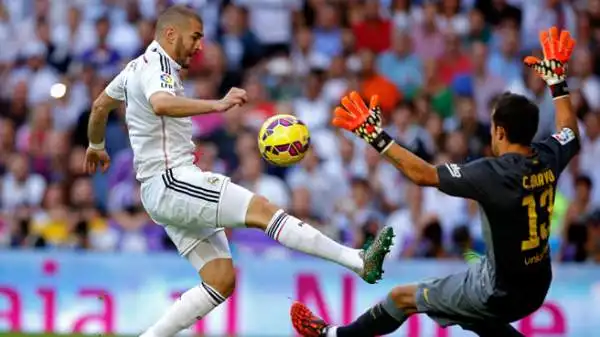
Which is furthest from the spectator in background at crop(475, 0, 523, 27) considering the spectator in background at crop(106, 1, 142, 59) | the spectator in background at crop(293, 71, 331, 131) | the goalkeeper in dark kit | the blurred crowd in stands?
the goalkeeper in dark kit

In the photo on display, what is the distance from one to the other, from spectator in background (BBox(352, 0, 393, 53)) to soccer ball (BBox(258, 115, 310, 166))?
7.72 m

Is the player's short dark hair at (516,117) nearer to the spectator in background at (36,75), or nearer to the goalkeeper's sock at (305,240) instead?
the goalkeeper's sock at (305,240)

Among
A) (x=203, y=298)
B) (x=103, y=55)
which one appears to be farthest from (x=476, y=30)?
(x=203, y=298)

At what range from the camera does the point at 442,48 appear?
1673 centimetres

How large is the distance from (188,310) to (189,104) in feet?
4.92

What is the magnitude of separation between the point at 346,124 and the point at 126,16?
9.95 metres

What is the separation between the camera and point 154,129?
369 inches

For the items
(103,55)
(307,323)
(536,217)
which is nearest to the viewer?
(536,217)

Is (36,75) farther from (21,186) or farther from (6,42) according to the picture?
(21,186)

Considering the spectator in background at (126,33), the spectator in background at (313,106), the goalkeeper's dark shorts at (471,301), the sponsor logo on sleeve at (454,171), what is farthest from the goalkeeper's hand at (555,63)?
the spectator in background at (126,33)

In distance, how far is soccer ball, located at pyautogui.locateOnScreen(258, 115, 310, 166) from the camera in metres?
9.41

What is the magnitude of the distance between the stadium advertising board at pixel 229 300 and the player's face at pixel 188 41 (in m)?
4.49

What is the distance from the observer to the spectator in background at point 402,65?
16641 mm

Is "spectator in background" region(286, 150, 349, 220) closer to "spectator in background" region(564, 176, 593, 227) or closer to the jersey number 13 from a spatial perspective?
"spectator in background" region(564, 176, 593, 227)
